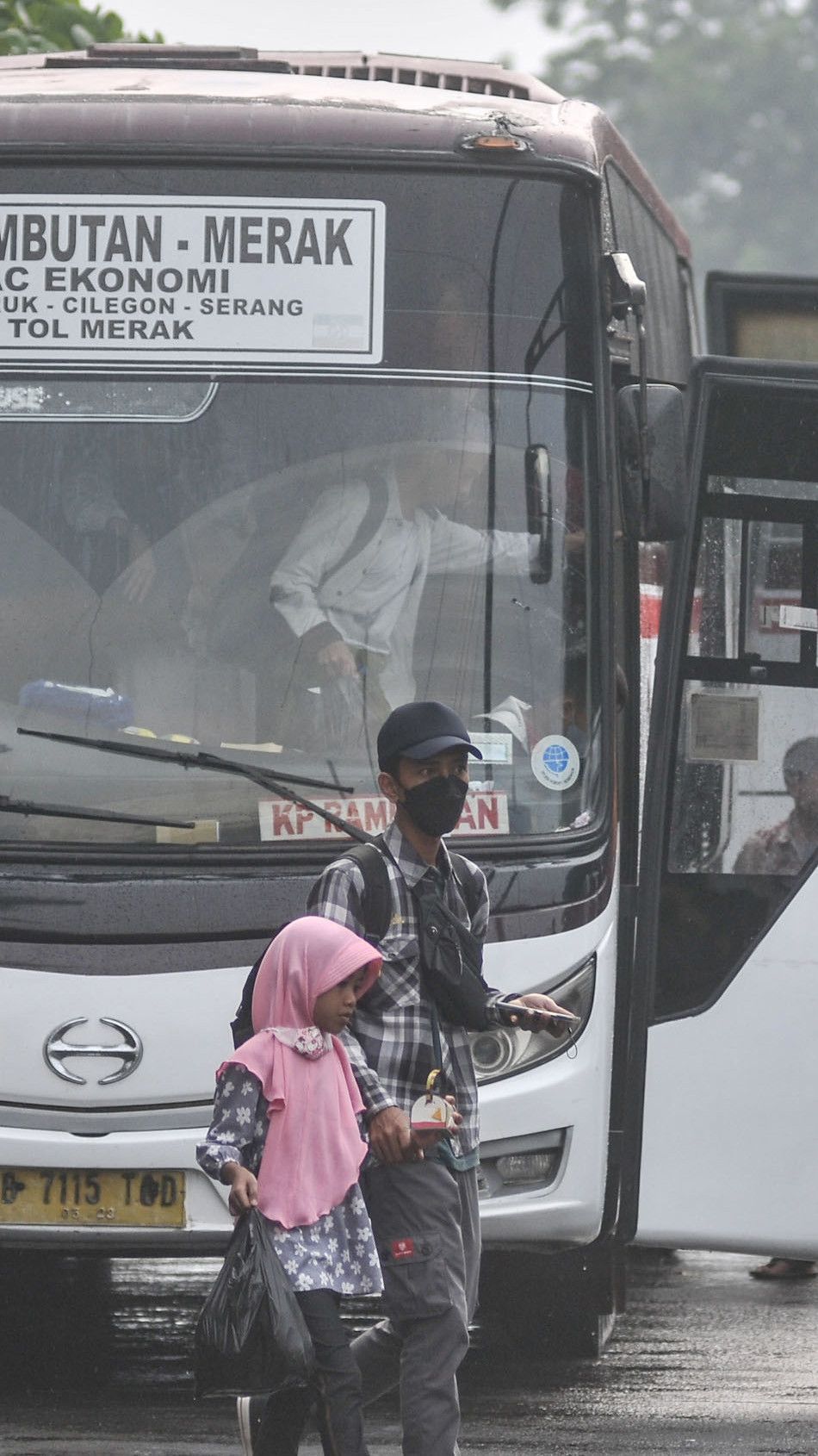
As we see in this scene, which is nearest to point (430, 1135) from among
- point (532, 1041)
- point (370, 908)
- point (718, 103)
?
point (370, 908)

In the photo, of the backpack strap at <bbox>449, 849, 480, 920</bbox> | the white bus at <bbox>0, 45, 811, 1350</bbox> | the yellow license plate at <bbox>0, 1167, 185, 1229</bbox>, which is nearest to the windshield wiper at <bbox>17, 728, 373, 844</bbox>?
the white bus at <bbox>0, 45, 811, 1350</bbox>

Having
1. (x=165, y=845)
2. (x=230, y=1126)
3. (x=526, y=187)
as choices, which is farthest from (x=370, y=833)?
(x=526, y=187)

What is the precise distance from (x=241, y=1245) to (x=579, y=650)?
6.13ft

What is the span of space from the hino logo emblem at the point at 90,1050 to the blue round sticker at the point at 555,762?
1120 millimetres

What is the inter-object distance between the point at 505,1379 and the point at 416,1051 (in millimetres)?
2140

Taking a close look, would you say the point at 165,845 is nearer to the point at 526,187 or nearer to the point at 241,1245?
the point at 241,1245

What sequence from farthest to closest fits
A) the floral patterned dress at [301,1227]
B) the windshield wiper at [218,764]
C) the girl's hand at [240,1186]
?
the windshield wiper at [218,764]
the floral patterned dress at [301,1227]
the girl's hand at [240,1186]

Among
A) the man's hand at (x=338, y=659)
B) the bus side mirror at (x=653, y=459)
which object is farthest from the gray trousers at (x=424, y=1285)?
the bus side mirror at (x=653, y=459)

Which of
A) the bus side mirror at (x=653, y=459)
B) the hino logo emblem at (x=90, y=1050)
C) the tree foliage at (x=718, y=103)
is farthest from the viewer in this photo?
the tree foliage at (x=718, y=103)

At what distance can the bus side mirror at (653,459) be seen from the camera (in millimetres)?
5949

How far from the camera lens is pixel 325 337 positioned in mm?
5961

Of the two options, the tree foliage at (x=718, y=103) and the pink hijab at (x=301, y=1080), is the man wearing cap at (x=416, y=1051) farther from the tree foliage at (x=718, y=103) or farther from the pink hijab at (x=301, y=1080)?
the tree foliage at (x=718, y=103)

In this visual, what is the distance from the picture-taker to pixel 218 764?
18.8 feet

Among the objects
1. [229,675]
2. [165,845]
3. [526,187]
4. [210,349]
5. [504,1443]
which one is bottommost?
[504,1443]
